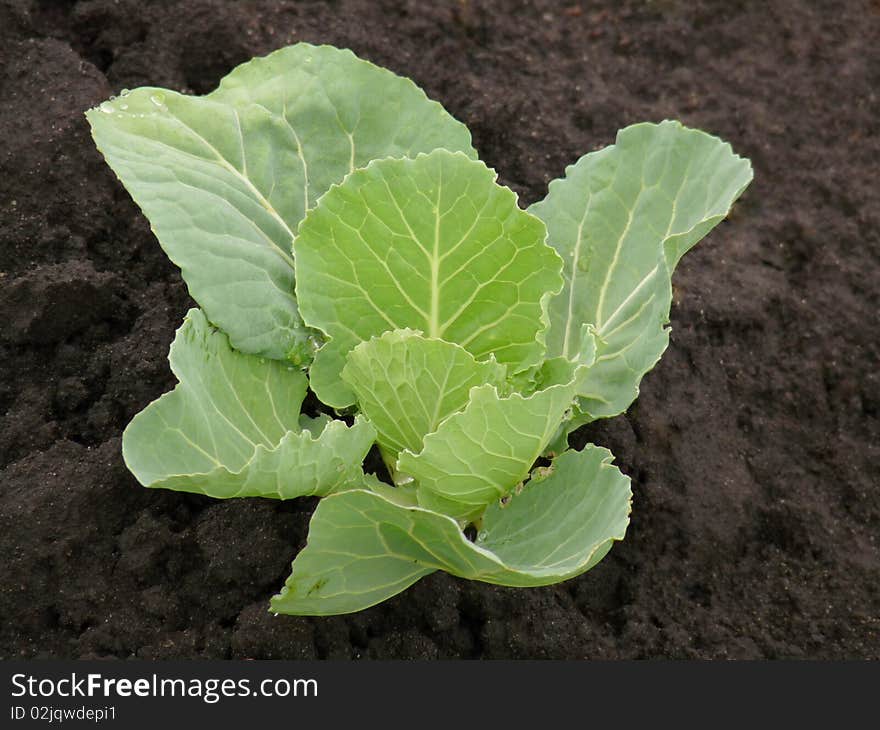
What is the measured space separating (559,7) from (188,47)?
4.23 ft

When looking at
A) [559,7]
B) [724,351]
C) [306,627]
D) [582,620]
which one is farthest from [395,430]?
[559,7]

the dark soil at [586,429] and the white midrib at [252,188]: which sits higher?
the white midrib at [252,188]

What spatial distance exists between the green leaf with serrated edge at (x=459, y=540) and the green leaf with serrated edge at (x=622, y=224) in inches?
9.6

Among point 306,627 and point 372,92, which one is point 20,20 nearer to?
point 372,92

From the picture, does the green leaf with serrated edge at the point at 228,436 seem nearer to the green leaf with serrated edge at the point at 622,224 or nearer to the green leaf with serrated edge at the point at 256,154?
the green leaf with serrated edge at the point at 256,154

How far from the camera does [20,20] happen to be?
296 cm

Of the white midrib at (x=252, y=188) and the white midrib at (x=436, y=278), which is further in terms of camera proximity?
the white midrib at (x=252, y=188)

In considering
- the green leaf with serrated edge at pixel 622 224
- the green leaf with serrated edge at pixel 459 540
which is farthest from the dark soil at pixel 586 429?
the green leaf with serrated edge at pixel 622 224

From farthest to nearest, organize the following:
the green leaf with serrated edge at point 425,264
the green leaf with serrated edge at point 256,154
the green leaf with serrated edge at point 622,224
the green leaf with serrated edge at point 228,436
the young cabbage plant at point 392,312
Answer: the green leaf with serrated edge at point 622,224 < the green leaf with serrated edge at point 256,154 < the green leaf with serrated edge at point 425,264 < the young cabbage plant at point 392,312 < the green leaf with serrated edge at point 228,436

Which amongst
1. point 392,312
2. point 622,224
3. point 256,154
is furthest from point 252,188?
point 622,224

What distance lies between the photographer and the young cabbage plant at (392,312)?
75.1 inches

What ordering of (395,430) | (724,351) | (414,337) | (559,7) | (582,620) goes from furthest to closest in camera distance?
(559,7) → (724,351) → (582,620) → (395,430) → (414,337)

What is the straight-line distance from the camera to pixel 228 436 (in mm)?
2045

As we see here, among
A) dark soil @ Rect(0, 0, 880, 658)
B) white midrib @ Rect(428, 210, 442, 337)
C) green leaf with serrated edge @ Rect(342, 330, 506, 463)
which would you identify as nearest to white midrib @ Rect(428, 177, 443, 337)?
white midrib @ Rect(428, 210, 442, 337)
